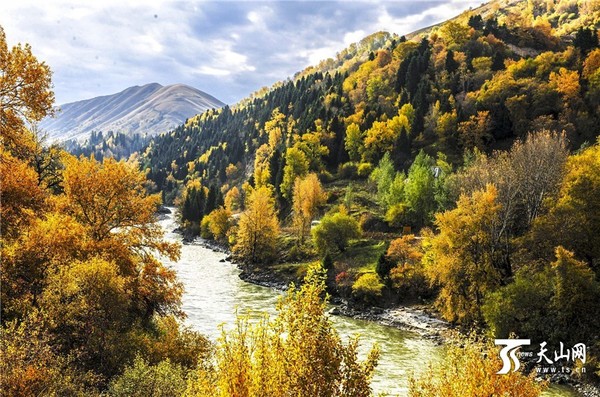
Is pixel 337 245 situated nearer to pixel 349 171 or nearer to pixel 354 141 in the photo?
pixel 349 171

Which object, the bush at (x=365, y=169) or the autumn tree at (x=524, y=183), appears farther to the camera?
the bush at (x=365, y=169)

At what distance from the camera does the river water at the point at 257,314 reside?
110ft

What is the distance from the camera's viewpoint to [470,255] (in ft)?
144

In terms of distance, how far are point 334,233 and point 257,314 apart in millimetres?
26422

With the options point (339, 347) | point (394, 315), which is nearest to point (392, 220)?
point (394, 315)

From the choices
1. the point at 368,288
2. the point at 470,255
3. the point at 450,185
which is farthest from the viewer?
the point at 450,185

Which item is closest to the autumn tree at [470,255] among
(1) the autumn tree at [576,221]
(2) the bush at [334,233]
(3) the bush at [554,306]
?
(1) the autumn tree at [576,221]

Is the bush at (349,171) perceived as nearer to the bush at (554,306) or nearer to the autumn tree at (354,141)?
the autumn tree at (354,141)

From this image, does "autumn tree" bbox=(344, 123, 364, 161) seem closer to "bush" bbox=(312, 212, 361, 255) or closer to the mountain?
the mountain

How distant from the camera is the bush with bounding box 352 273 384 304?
5488 centimetres

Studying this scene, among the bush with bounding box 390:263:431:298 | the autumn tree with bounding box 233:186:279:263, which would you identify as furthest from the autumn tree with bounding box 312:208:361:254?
the bush with bounding box 390:263:431:298

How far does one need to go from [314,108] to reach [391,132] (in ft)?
163

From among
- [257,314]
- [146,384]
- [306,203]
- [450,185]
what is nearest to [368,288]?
[257,314]

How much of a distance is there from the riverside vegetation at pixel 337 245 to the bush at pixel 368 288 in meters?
0.28
